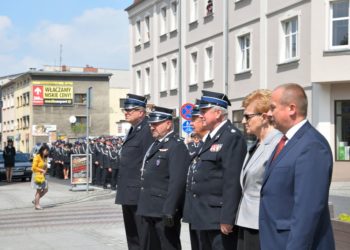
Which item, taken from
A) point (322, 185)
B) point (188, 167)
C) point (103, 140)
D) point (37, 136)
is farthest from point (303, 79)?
point (37, 136)

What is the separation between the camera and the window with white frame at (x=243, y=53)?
1250 inches

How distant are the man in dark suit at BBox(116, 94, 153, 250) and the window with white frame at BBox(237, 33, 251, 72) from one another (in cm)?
2389

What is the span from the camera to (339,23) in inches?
999

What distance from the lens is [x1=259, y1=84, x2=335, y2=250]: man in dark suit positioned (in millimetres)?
3961

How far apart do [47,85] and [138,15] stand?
103 ft

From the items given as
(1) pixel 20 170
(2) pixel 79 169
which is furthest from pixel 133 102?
(1) pixel 20 170

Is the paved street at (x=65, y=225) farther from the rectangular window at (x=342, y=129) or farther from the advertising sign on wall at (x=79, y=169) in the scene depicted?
the rectangular window at (x=342, y=129)

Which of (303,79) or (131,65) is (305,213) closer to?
(303,79)

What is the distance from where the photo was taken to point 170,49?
41.4 meters

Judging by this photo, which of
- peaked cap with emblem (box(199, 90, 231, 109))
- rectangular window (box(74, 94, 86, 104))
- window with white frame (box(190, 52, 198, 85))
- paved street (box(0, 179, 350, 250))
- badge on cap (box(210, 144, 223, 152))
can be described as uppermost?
rectangular window (box(74, 94, 86, 104))

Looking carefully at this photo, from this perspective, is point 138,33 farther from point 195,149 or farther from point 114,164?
point 195,149

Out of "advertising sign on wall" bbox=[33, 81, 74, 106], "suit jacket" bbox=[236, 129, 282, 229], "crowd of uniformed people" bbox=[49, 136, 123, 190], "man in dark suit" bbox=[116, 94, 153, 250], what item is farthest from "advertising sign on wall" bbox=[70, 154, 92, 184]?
"advertising sign on wall" bbox=[33, 81, 74, 106]

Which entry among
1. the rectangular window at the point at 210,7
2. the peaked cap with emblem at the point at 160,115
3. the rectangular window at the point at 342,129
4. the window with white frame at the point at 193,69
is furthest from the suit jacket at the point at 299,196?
the window with white frame at the point at 193,69

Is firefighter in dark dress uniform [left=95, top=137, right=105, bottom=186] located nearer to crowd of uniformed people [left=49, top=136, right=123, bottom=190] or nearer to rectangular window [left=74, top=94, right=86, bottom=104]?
crowd of uniformed people [left=49, top=136, right=123, bottom=190]
